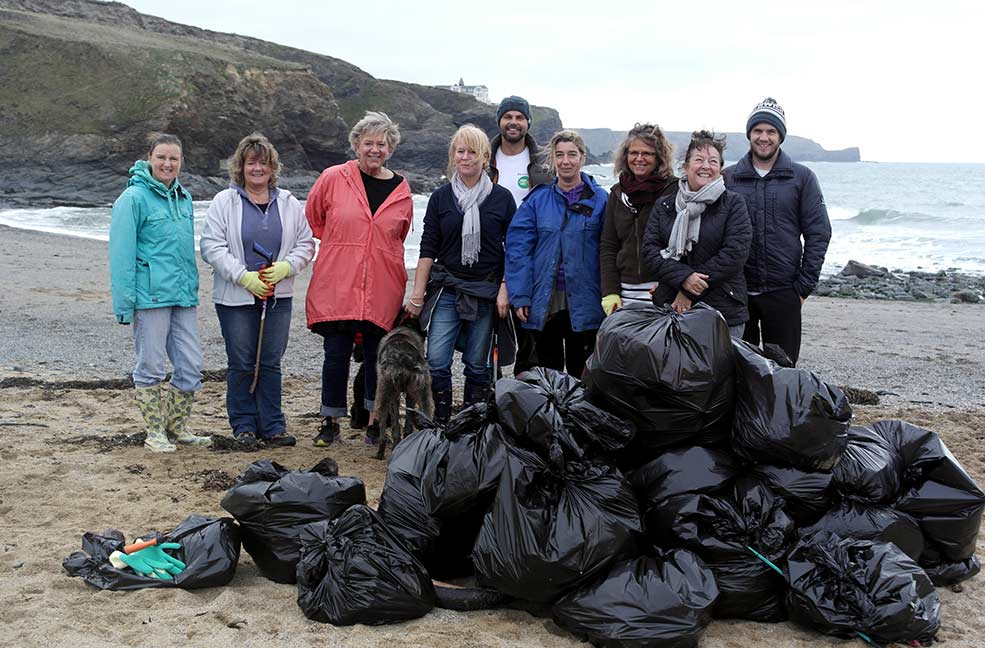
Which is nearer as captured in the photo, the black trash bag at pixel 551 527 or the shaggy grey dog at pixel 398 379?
the black trash bag at pixel 551 527

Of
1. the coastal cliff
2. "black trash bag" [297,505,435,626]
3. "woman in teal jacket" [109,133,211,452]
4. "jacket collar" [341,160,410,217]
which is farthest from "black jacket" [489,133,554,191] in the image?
the coastal cliff

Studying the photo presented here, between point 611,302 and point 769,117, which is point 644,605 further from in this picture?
point 769,117

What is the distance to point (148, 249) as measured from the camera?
16.2ft

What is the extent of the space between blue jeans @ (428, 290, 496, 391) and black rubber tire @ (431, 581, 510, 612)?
80.4 inches

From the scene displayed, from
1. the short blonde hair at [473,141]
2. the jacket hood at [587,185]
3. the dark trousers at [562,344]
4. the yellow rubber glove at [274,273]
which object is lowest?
the dark trousers at [562,344]

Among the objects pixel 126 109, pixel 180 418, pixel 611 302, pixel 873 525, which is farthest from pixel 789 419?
pixel 126 109

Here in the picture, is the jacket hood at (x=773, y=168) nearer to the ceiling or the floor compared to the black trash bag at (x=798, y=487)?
nearer to the ceiling

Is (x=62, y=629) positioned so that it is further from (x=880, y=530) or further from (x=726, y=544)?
(x=880, y=530)

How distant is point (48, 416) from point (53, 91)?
1748 inches

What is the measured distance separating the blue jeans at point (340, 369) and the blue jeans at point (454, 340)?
0.38 metres

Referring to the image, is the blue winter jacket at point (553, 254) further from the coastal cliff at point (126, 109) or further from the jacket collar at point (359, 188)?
the coastal cliff at point (126, 109)

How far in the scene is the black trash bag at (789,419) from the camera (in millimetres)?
3223

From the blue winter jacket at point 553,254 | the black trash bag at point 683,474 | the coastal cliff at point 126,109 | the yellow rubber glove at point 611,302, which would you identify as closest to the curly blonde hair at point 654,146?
the blue winter jacket at point 553,254

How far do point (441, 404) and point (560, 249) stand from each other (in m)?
1.24
